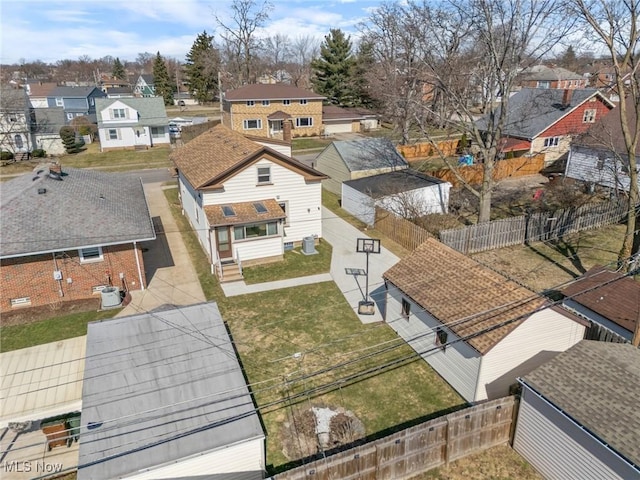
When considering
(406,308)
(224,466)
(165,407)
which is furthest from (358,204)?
(224,466)

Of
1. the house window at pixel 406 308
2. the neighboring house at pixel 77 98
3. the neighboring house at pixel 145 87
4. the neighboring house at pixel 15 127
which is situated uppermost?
the neighboring house at pixel 145 87

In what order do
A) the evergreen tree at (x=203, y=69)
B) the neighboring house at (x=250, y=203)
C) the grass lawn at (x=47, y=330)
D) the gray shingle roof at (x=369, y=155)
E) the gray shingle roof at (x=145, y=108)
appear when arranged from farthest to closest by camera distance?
the evergreen tree at (x=203, y=69) < the gray shingle roof at (x=145, y=108) < the gray shingle roof at (x=369, y=155) < the neighboring house at (x=250, y=203) < the grass lawn at (x=47, y=330)

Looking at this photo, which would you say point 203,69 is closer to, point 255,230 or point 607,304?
point 255,230

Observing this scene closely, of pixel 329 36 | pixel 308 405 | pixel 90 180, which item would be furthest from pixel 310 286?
pixel 329 36

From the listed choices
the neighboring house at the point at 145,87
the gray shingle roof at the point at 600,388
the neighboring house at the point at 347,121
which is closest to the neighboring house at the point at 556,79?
the neighboring house at the point at 347,121

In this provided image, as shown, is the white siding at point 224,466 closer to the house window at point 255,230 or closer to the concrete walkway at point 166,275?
the concrete walkway at point 166,275

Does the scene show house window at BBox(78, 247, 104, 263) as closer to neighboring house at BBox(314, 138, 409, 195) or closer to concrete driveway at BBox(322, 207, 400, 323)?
concrete driveway at BBox(322, 207, 400, 323)
